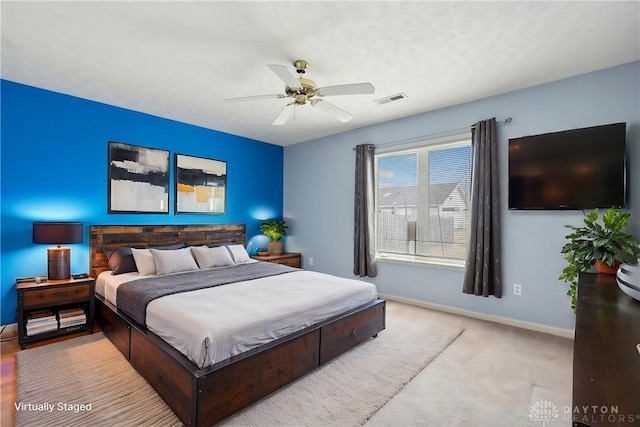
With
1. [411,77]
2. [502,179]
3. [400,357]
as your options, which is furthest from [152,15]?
[502,179]

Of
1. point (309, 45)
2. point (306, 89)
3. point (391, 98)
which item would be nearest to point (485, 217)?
point (391, 98)

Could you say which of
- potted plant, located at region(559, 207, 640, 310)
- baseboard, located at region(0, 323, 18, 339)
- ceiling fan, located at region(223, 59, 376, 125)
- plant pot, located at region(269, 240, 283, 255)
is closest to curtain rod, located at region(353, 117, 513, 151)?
potted plant, located at region(559, 207, 640, 310)

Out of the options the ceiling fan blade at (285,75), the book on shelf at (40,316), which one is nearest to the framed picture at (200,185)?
the book on shelf at (40,316)

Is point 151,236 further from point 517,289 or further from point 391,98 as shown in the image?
point 517,289

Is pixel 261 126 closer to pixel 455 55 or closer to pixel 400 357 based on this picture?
pixel 455 55

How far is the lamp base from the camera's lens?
320cm

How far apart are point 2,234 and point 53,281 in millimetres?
719

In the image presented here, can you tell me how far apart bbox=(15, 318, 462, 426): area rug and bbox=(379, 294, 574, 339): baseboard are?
0.94m

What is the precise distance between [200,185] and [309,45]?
3056mm

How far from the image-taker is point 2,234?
3.14m

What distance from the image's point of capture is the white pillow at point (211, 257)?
397 centimetres

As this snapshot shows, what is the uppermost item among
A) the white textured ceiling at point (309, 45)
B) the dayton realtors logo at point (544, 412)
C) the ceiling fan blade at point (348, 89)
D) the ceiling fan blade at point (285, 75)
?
the white textured ceiling at point (309, 45)

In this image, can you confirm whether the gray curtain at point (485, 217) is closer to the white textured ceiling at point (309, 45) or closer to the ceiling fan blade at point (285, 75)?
the white textured ceiling at point (309, 45)

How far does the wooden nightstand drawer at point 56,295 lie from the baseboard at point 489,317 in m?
3.81
